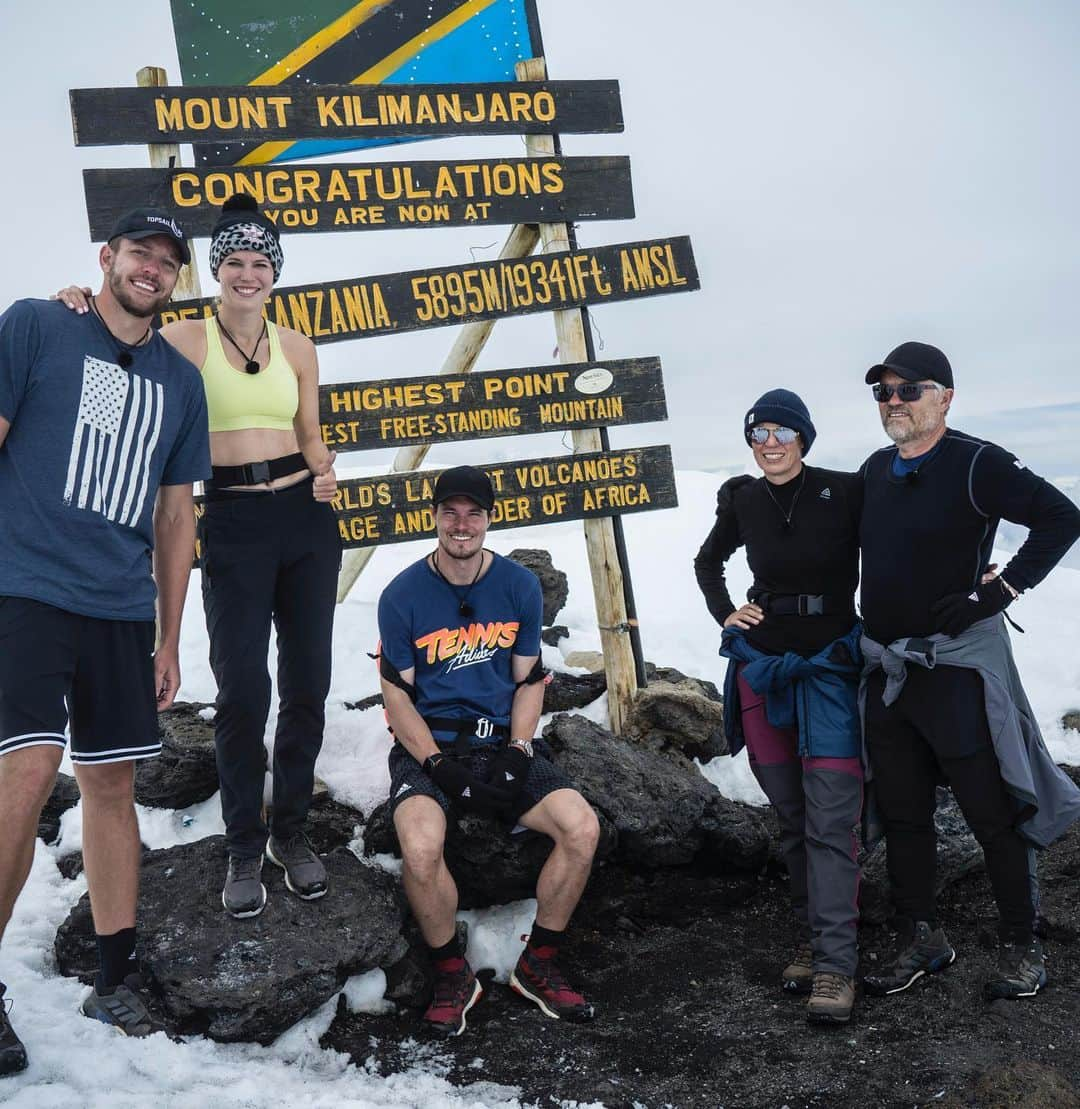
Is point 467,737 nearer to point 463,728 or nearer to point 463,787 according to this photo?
point 463,728

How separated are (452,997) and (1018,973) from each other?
2.67m

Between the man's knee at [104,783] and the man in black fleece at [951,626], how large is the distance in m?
3.40

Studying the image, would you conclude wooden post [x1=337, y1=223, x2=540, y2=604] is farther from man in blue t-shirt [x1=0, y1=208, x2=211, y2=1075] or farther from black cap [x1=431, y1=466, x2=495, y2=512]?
man in blue t-shirt [x1=0, y1=208, x2=211, y2=1075]

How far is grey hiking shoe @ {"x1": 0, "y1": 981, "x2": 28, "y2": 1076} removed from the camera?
3.89 m

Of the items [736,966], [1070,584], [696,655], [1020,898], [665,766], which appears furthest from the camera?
[1070,584]

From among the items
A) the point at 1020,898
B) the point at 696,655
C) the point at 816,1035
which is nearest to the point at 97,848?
the point at 816,1035

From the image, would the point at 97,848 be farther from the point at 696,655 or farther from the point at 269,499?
the point at 696,655

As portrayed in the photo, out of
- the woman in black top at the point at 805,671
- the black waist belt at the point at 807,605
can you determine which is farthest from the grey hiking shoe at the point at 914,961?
the black waist belt at the point at 807,605

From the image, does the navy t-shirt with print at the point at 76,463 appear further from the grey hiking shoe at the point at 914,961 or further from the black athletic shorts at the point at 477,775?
the grey hiking shoe at the point at 914,961

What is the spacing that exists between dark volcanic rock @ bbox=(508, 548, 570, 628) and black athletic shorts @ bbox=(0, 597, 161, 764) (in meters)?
5.15

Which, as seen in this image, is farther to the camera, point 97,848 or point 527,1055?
point 527,1055

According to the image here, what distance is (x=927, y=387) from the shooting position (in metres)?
4.89

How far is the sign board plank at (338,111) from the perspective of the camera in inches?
265

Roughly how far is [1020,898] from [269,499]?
3991mm
